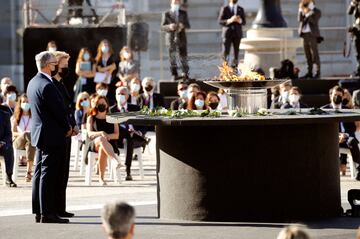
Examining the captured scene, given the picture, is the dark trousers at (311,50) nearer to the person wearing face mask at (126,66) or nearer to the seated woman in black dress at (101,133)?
the person wearing face mask at (126,66)

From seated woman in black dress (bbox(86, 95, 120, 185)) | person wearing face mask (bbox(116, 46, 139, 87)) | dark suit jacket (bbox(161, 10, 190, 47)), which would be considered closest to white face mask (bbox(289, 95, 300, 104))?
seated woman in black dress (bbox(86, 95, 120, 185))

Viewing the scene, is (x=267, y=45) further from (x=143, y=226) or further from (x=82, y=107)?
(x=143, y=226)

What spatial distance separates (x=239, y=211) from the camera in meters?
13.5

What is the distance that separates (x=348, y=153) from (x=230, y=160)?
6.77m

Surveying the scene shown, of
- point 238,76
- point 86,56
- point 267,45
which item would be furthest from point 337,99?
point 267,45

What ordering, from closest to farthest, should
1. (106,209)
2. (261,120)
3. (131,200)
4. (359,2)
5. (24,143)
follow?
(106,209) → (261,120) → (131,200) → (24,143) → (359,2)

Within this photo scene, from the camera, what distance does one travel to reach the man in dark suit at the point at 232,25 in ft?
97.4

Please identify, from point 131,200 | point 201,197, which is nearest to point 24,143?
point 131,200

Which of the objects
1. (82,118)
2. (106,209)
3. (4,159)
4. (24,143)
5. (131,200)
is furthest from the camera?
(82,118)

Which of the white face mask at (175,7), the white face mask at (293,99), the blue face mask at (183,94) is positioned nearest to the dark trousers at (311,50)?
the white face mask at (175,7)

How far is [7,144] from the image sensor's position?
63.5 feet

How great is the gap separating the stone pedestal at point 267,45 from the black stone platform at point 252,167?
723 inches

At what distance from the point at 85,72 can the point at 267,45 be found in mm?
5588

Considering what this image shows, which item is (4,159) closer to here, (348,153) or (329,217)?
(348,153)
